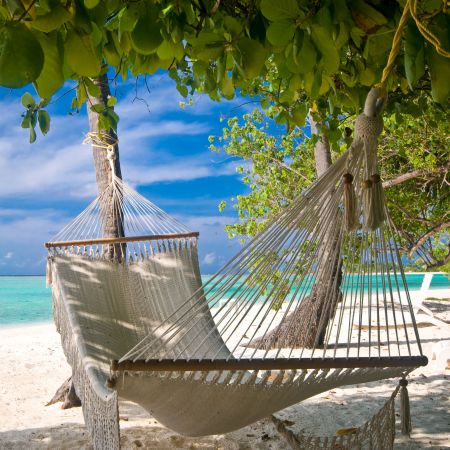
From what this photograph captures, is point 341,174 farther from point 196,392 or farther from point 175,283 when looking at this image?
point 175,283

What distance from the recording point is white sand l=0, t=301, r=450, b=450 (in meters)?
2.42

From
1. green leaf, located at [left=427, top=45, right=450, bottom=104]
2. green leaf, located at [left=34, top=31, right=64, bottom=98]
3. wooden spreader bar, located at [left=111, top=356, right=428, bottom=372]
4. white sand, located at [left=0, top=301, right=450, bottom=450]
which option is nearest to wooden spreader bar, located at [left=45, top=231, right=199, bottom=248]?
white sand, located at [left=0, top=301, right=450, bottom=450]

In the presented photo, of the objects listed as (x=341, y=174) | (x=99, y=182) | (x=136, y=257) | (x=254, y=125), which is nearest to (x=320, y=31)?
(x=341, y=174)

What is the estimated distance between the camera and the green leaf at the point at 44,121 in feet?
3.26

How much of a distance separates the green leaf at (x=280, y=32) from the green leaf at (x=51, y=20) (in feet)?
0.88

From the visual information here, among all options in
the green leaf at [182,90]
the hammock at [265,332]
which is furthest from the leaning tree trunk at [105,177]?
the green leaf at [182,90]

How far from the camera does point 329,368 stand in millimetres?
1483

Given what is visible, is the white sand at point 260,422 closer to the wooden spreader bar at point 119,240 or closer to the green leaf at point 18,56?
the wooden spreader bar at point 119,240

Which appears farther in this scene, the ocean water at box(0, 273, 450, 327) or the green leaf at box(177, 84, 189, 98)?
the ocean water at box(0, 273, 450, 327)

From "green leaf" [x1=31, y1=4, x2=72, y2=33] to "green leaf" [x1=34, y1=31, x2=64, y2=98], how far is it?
0.02 meters

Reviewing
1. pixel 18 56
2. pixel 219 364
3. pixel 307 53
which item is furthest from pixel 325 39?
pixel 219 364

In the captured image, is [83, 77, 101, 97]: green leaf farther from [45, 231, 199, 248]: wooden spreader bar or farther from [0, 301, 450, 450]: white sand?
[0, 301, 450, 450]: white sand

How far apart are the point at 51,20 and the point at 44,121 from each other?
41 cm

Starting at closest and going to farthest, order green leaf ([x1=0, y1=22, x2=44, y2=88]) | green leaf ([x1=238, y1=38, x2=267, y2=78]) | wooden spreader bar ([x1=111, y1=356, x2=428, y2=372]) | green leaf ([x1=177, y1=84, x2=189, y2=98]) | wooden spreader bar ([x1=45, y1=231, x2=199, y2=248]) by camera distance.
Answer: green leaf ([x1=0, y1=22, x2=44, y2=88]) → green leaf ([x1=238, y1=38, x2=267, y2=78]) → wooden spreader bar ([x1=111, y1=356, x2=428, y2=372]) → green leaf ([x1=177, y1=84, x2=189, y2=98]) → wooden spreader bar ([x1=45, y1=231, x2=199, y2=248])
